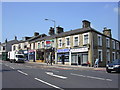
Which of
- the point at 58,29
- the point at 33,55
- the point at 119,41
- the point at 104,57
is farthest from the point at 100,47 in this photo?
the point at 33,55

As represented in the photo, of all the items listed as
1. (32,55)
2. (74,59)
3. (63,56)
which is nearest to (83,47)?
(74,59)

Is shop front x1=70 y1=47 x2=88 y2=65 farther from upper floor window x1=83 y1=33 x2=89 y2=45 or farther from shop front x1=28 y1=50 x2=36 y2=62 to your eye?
shop front x1=28 y1=50 x2=36 y2=62

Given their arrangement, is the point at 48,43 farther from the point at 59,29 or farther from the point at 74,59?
the point at 74,59

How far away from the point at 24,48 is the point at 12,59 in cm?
1234

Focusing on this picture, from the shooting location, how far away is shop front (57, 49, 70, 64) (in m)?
36.8

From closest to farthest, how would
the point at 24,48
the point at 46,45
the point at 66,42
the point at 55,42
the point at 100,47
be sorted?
the point at 100,47 < the point at 66,42 < the point at 55,42 < the point at 46,45 < the point at 24,48

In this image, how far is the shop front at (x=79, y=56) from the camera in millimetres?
32375

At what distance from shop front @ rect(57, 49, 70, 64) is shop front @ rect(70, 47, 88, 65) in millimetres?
1647

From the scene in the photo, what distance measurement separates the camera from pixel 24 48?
57594mm

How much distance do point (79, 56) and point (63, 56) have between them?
5236 millimetres

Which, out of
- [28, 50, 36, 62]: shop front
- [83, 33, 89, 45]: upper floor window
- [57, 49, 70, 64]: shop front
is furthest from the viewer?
→ [28, 50, 36, 62]: shop front

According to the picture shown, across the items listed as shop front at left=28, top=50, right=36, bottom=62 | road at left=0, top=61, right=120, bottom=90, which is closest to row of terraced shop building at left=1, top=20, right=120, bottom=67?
shop front at left=28, top=50, right=36, bottom=62

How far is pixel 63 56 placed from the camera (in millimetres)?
37969

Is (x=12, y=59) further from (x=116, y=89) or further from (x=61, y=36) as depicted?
(x=116, y=89)
